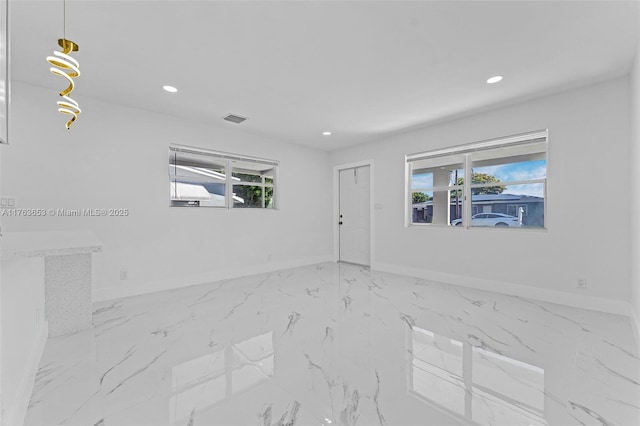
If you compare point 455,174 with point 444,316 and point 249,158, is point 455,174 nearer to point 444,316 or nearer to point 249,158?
point 444,316

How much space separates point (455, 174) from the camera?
459 centimetres

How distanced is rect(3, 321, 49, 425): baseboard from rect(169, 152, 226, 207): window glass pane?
2.36m

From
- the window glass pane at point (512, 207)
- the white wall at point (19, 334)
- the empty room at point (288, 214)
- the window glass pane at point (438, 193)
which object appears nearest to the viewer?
the white wall at point (19, 334)

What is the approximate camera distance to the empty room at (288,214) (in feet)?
5.86

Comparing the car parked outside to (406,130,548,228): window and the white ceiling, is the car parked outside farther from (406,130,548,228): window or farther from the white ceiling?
the white ceiling

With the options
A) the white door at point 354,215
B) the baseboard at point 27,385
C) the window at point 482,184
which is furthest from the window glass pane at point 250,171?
the baseboard at point 27,385

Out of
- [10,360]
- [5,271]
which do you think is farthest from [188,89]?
[10,360]

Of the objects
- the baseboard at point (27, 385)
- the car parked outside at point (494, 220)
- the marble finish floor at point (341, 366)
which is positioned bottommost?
the marble finish floor at point (341, 366)

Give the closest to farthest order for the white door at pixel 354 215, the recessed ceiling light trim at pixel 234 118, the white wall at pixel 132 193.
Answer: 1. the white wall at pixel 132 193
2. the recessed ceiling light trim at pixel 234 118
3. the white door at pixel 354 215

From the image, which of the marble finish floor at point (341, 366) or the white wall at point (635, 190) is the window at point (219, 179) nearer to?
the marble finish floor at point (341, 366)

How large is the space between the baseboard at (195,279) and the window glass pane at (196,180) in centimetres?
112

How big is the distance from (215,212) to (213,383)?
3.19 m

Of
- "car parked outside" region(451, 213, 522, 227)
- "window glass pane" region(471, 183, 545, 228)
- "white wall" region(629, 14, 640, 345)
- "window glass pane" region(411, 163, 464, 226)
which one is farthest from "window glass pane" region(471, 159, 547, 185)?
"white wall" region(629, 14, 640, 345)

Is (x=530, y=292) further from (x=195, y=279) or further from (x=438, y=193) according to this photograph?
(x=195, y=279)
